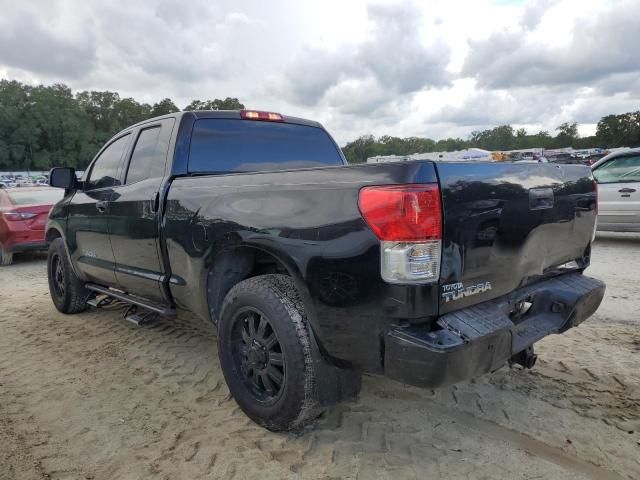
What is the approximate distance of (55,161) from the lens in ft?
277

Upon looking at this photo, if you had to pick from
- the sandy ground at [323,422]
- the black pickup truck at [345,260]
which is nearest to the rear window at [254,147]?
the black pickup truck at [345,260]

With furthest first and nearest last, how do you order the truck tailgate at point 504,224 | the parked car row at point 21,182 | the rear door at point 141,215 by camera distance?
the parked car row at point 21,182 < the rear door at point 141,215 < the truck tailgate at point 504,224

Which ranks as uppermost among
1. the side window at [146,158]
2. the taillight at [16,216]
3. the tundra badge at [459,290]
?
the side window at [146,158]

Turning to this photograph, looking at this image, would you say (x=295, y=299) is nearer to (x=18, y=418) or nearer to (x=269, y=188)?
(x=269, y=188)

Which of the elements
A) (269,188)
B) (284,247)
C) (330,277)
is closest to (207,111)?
(269,188)

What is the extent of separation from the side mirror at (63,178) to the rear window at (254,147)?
1.89m

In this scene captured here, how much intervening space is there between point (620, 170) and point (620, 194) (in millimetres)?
556

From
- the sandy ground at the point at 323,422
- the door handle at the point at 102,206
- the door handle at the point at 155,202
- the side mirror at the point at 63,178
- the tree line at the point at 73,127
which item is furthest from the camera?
the tree line at the point at 73,127

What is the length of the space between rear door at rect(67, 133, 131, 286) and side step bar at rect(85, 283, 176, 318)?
3.1 inches

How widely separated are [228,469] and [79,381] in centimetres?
172

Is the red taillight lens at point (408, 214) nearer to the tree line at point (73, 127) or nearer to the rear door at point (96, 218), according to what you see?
the rear door at point (96, 218)

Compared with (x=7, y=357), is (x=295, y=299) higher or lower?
higher

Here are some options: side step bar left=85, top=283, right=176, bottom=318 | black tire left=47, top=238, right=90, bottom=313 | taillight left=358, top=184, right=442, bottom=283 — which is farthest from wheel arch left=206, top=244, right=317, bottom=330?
black tire left=47, top=238, right=90, bottom=313

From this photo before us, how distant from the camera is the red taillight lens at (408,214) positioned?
2.07m
